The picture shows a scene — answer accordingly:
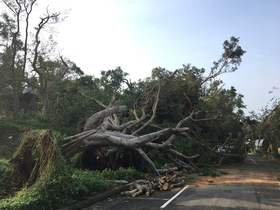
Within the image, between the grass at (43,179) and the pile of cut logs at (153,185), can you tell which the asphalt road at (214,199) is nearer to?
the pile of cut logs at (153,185)

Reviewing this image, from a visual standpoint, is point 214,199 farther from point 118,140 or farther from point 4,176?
point 118,140

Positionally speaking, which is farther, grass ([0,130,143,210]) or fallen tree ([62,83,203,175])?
fallen tree ([62,83,203,175])

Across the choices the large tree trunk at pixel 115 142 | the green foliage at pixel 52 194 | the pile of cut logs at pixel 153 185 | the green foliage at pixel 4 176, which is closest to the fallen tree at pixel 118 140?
the large tree trunk at pixel 115 142

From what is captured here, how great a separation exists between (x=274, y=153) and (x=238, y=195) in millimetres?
27483

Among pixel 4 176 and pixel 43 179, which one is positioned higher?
pixel 4 176

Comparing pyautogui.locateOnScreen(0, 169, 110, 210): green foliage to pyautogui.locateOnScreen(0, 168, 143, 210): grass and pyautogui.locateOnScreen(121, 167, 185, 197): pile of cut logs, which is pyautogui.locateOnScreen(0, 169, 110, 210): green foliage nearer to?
pyautogui.locateOnScreen(0, 168, 143, 210): grass

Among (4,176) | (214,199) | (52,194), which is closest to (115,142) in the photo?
(4,176)

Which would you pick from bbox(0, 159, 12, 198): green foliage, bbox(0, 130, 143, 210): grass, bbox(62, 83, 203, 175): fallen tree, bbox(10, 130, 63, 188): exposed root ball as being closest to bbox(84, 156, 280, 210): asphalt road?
bbox(0, 130, 143, 210): grass

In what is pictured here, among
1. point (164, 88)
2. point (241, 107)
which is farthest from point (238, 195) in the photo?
point (241, 107)

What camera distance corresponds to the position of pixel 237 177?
2252 cm

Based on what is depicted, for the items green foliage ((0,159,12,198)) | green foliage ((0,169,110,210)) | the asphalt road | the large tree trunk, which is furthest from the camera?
the large tree trunk

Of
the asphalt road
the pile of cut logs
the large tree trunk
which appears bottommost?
the asphalt road

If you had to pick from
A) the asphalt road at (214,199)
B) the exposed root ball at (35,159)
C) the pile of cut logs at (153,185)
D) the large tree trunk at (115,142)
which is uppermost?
the large tree trunk at (115,142)

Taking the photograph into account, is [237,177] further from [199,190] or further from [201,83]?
[201,83]
